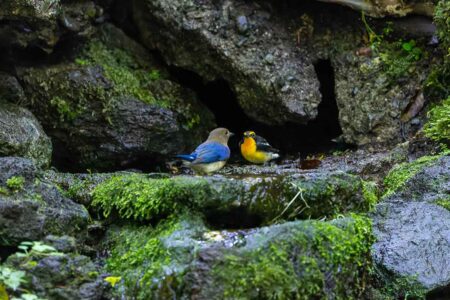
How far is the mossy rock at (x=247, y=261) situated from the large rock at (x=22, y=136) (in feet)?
7.65

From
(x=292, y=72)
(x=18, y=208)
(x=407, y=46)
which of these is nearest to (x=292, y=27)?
(x=292, y=72)

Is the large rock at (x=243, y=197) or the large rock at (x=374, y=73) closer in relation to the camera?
the large rock at (x=243, y=197)

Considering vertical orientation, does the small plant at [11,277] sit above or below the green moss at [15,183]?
below

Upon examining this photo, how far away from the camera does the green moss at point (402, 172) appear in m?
6.51

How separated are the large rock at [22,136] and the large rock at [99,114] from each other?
1.62 ft

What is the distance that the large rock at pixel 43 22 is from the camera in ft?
22.2

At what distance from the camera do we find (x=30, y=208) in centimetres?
470

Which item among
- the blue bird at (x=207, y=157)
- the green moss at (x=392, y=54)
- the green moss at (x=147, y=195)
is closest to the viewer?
the green moss at (x=147, y=195)

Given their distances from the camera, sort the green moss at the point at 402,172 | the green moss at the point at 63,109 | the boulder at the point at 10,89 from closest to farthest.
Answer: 1. the green moss at the point at 402,172
2. the boulder at the point at 10,89
3. the green moss at the point at 63,109

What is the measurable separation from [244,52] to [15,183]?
3.69 meters

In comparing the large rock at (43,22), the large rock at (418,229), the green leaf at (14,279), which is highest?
the large rock at (43,22)

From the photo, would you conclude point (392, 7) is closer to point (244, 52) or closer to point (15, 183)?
point (244, 52)

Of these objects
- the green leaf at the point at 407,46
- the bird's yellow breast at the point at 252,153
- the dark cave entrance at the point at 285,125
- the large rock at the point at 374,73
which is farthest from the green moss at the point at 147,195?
the green leaf at the point at 407,46

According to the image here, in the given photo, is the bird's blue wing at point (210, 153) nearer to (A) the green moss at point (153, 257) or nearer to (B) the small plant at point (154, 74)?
(B) the small plant at point (154, 74)
